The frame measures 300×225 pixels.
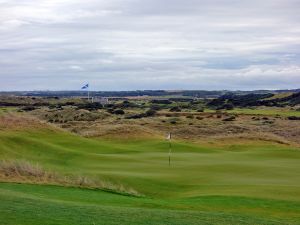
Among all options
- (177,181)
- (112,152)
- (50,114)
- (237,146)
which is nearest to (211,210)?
(177,181)

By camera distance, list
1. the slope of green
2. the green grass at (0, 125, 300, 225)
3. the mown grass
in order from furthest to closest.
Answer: the slope of green, the green grass at (0, 125, 300, 225), the mown grass

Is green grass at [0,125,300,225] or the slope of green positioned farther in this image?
the slope of green

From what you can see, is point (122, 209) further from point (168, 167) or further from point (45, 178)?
point (168, 167)

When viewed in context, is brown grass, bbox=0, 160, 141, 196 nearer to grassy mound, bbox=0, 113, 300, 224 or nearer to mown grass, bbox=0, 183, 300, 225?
grassy mound, bbox=0, 113, 300, 224

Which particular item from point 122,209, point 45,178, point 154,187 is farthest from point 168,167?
point 122,209

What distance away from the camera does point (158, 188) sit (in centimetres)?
2445

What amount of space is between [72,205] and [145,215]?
232cm

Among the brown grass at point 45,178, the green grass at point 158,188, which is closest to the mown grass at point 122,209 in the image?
the green grass at point 158,188

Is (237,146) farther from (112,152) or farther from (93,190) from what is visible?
(93,190)

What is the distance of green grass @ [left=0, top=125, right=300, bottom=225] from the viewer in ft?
51.3

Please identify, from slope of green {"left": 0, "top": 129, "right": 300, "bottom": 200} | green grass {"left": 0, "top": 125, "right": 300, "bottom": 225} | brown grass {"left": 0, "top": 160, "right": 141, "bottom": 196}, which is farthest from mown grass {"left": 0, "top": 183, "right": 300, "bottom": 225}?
slope of green {"left": 0, "top": 129, "right": 300, "bottom": 200}

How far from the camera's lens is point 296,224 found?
16953 mm

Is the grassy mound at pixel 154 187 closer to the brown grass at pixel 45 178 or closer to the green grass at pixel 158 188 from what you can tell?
the green grass at pixel 158 188

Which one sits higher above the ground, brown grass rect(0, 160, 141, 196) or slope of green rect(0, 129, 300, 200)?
brown grass rect(0, 160, 141, 196)
